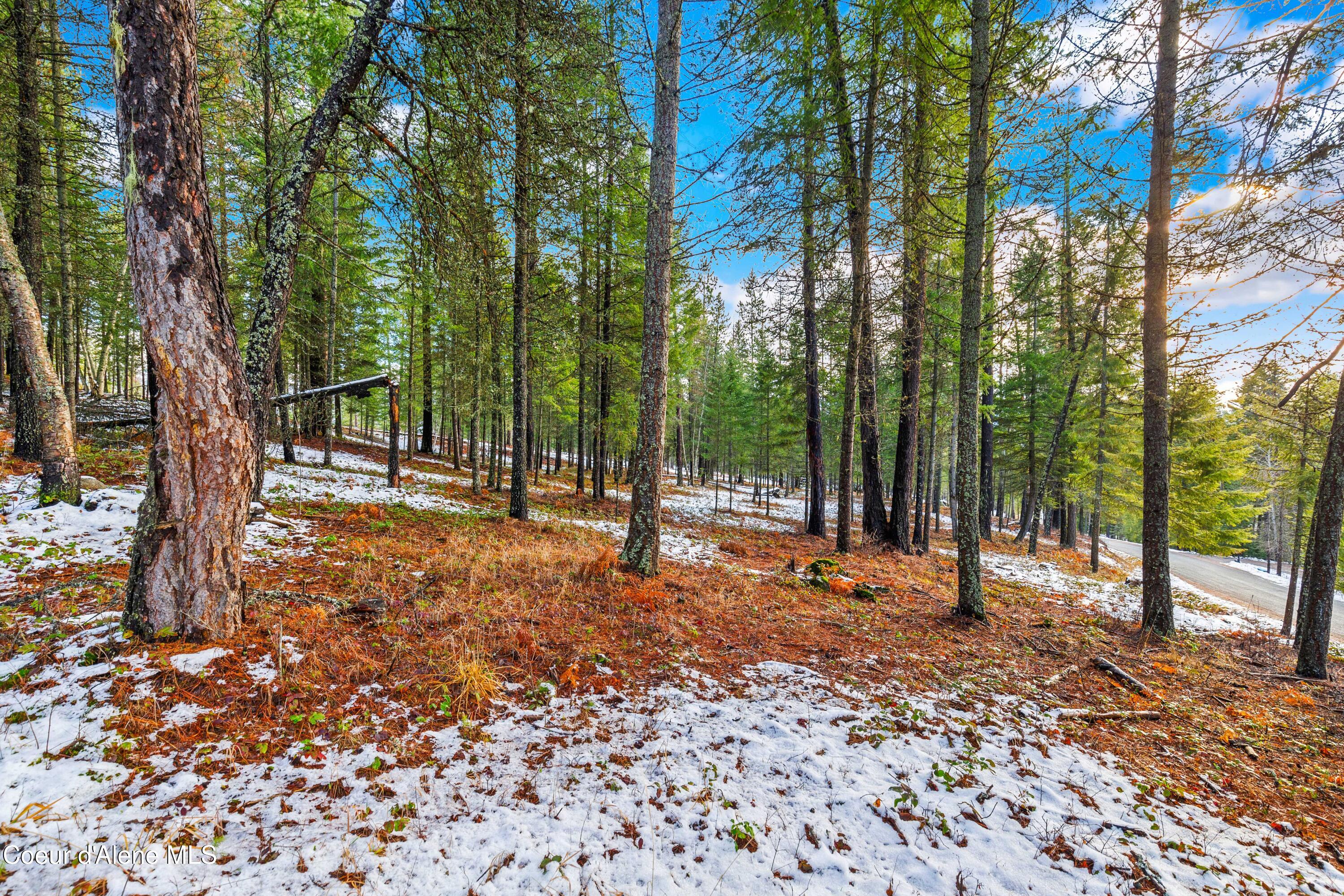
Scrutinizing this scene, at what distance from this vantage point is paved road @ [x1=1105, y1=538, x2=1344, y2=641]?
16.6m

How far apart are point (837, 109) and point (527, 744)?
446 inches

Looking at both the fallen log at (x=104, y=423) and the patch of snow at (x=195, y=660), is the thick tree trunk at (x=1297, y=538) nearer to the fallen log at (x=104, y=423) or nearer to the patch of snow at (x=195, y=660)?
the patch of snow at (x=195, y=660)

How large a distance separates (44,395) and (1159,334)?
15467 mm

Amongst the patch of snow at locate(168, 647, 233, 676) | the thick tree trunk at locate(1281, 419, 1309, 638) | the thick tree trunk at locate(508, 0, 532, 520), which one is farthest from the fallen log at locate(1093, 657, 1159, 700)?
the thick tree trunk at locate(508, 0, 532, 520)

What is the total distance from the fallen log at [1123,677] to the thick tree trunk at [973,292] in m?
1.30

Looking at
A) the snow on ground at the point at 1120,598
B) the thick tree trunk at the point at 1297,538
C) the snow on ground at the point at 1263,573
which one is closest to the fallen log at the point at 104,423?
the snow on ground at the point at 1120,598

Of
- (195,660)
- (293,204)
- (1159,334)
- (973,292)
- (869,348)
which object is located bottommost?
(195,660)

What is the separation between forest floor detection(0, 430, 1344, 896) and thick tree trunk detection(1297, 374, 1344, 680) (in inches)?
18.1

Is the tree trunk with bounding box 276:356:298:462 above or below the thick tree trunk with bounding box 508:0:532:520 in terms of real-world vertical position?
below

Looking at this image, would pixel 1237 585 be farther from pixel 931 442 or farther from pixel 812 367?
pixel 812 367

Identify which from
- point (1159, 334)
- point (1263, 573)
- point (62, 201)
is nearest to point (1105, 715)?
point (1159, 334)

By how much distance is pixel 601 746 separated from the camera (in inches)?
123

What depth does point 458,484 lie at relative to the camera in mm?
15102

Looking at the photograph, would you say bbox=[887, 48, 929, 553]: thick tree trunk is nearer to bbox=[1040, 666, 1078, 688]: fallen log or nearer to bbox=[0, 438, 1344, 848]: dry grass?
bbox=[0, 438, 1344, 848]: dry grass
